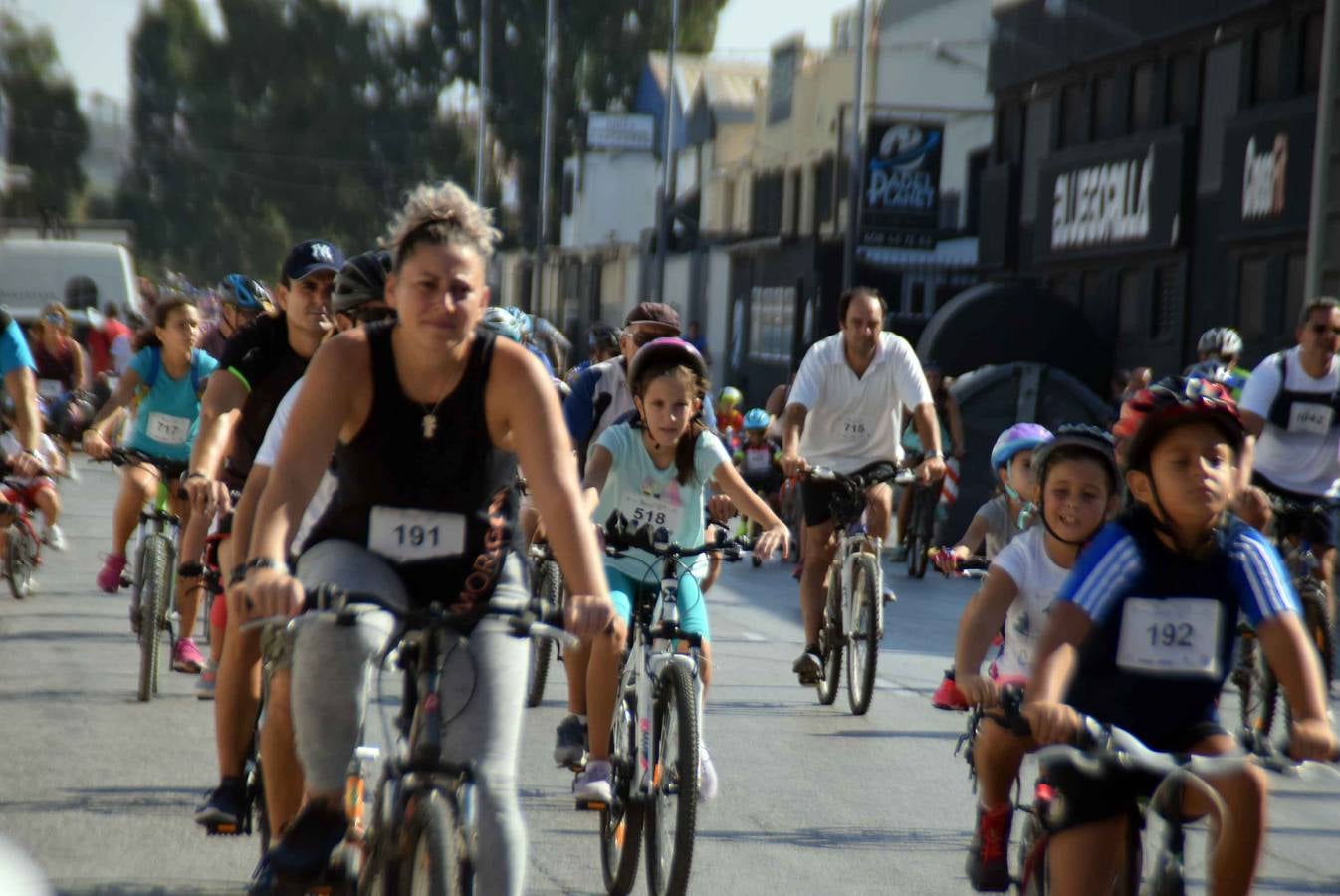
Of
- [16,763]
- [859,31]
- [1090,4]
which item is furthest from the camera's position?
[859,31]

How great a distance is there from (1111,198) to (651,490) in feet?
70.0

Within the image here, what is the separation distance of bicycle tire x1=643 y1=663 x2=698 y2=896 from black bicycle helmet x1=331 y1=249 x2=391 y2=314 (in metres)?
1.47

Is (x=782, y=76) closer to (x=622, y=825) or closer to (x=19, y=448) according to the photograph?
(x=19, y=448)

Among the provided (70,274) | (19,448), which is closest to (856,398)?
(19,448)

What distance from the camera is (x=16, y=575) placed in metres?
14.2

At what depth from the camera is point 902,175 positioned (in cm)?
3609

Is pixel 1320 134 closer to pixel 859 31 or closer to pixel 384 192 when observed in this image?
pixel 859 31

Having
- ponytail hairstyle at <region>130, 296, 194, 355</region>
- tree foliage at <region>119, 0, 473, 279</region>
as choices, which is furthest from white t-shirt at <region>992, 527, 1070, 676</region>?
tree foliage at <region>119, 0, 473, 279</region>

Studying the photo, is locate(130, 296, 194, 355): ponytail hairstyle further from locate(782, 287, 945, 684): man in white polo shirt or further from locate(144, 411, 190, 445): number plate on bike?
locate(782, 287, 945, 684): man in white polo shirt

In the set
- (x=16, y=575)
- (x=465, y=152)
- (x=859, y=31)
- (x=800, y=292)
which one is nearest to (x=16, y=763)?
(x=16, y=575)

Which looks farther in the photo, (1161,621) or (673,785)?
(673,785)

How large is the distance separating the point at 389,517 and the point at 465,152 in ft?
262

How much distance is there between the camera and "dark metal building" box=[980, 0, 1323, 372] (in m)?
22.5

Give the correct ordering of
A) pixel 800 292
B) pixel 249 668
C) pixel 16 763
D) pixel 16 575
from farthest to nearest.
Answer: pixel 800 292, pixel 16 575, pixel 16 763, pixel 249 668
